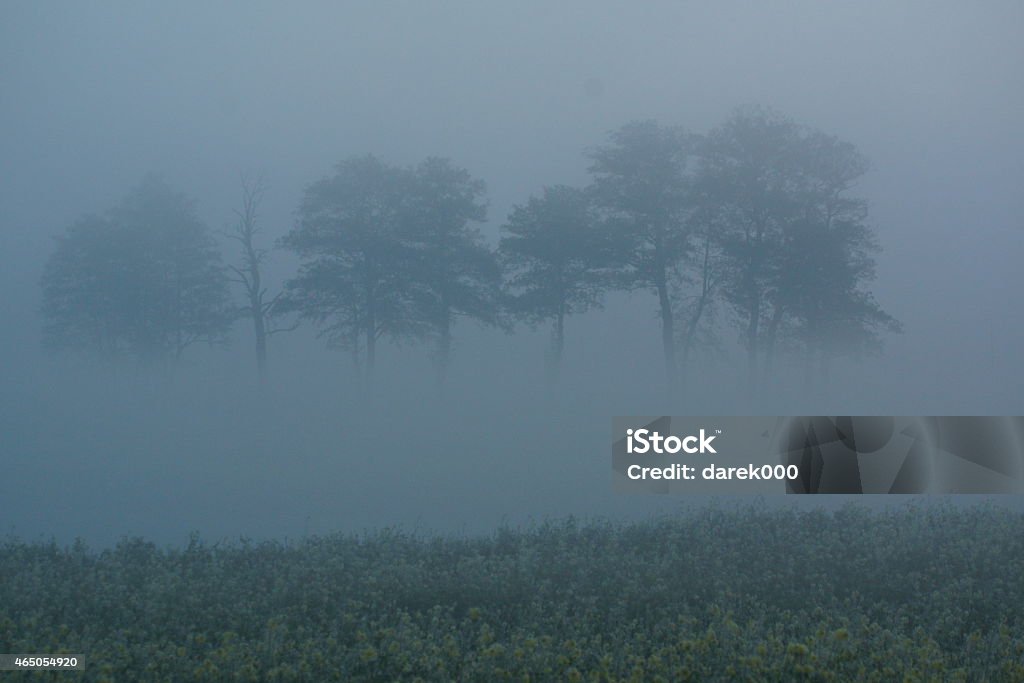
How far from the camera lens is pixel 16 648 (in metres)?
6.91

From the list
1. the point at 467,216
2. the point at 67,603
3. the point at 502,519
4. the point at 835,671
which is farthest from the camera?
the point at 467,216

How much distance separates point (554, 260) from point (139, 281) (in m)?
7.43

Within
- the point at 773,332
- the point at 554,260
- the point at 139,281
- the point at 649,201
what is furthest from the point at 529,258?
the point at 139,281

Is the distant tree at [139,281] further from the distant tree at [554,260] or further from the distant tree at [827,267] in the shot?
the distant tree at [827,267]

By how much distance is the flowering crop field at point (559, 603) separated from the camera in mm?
6211

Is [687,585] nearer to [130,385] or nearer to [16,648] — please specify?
[16,648]

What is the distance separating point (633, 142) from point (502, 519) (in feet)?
24.1

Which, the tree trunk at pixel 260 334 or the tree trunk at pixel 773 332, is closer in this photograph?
the tree trunk at pixel 260 334

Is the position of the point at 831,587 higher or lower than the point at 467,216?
lower

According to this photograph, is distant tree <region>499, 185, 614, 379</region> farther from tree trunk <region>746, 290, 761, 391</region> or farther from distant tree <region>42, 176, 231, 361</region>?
distant tree <region>42, 176, 231, 361</region>

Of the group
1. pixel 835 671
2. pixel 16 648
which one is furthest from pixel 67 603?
pixel 835 671

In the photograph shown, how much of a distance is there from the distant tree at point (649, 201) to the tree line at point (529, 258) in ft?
0.09

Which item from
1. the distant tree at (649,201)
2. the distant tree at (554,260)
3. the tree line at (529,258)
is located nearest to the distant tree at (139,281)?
the tree line at (529,258)

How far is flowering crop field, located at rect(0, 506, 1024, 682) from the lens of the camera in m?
6.21
